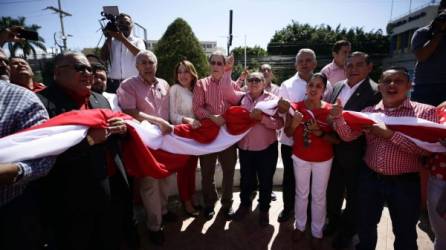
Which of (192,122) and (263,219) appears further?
(263,219)

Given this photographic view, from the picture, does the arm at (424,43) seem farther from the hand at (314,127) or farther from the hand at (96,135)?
the hand at (96,135)

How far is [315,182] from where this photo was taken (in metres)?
3.10

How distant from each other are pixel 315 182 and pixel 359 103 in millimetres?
1102

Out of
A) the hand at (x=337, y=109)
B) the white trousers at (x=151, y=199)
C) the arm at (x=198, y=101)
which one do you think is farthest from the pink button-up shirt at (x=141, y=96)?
the hand at (x=337, y=109)

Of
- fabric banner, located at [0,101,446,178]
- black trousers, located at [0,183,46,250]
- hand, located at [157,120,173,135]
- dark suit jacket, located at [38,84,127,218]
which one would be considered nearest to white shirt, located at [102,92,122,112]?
fabric banner, located at [0,101,446,178]

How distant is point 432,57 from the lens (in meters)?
3.21

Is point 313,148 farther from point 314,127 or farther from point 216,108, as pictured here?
point 216,108

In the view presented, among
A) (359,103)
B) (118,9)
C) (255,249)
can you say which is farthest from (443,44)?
(118,9)

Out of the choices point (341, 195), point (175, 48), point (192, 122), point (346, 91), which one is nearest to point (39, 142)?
point (192, 122)

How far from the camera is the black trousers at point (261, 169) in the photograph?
3.58 metres

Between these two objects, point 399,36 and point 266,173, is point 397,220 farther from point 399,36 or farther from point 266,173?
point 399,36

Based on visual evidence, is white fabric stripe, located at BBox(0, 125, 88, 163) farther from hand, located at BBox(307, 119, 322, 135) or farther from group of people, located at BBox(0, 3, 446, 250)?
hand, located at BBox(307, 119, 322, 135)

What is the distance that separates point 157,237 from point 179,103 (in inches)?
74.7

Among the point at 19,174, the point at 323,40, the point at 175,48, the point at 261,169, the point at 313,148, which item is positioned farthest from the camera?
the point at 323,40
